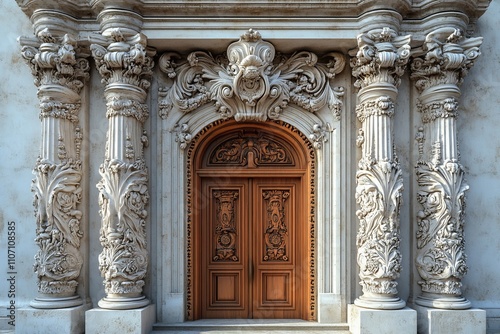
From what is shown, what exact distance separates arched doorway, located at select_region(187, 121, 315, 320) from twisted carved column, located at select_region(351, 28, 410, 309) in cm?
92

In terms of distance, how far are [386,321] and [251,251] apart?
2.00 meters

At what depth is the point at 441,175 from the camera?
6102 millimetres

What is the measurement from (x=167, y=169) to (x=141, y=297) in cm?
172

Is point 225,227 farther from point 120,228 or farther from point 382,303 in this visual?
point 382,303

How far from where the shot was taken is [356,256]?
6.39 m

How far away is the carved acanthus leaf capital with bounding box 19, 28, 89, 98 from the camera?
5.99 meters

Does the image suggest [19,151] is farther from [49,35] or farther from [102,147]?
[49,35]

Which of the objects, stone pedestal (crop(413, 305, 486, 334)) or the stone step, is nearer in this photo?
stone pedestal (crop(413, 305, 486, 334))

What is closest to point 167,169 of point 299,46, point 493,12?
point 299,46

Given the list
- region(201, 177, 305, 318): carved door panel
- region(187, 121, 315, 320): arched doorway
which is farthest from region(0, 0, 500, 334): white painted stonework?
region(201, 177, 305, 318): carved door panel

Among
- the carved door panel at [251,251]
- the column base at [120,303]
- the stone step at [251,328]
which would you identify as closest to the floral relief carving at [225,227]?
the carved door panel at [251,251]

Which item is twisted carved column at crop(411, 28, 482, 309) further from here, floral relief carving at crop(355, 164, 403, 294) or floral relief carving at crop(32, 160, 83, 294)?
floral relief carving at crop(32, 160, 83, 294)

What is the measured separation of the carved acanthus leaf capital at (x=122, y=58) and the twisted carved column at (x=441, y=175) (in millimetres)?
3622

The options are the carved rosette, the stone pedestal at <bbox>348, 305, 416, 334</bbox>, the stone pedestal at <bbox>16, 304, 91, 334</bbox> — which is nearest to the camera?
the stone pedestal at <bbox>348, 305, 416, 334</bbox>
